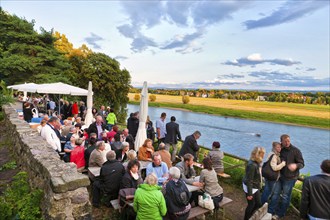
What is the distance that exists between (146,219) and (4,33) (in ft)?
88.6

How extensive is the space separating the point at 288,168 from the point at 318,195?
1.31 meters

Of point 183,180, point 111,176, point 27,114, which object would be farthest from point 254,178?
point 27,114

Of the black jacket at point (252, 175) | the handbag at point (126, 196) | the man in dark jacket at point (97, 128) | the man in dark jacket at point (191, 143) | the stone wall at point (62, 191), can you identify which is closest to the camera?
the stone wall at point (62, 191)

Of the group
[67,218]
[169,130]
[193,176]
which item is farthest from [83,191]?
[169,130]

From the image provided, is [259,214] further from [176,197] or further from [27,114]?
[27,114]

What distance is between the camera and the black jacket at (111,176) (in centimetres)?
532

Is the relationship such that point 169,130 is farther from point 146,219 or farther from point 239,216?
point 146,219

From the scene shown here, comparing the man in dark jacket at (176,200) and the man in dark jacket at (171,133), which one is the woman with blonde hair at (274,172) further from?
the man in dark jacket at (171,133)

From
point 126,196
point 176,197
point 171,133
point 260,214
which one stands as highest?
point 171,133

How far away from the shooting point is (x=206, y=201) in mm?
5027

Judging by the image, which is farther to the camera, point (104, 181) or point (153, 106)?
point (153, 106)

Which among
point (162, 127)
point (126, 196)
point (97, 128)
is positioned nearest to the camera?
point (126, 196)

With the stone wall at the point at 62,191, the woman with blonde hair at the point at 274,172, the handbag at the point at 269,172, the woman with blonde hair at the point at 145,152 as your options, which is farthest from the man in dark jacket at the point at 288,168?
the stone wall at the point at 62,191

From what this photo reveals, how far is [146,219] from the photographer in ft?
13.6
